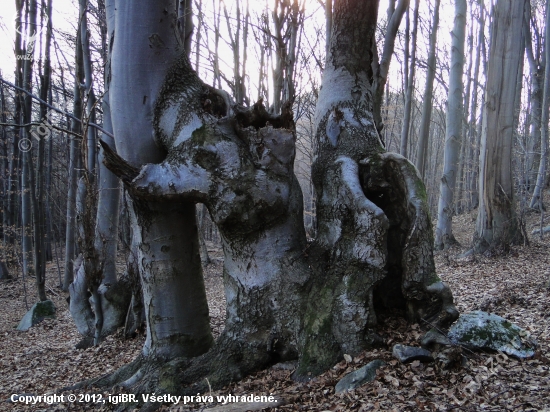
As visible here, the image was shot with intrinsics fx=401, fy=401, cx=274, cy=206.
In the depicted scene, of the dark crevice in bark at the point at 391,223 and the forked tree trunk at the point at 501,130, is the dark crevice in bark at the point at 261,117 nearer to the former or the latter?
the dark crevice in bark at the point at 391,223

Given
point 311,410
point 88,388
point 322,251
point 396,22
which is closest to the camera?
point 311,410

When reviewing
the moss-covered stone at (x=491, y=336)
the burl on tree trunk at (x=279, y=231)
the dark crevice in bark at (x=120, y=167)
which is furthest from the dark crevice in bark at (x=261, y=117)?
the moss-covered stone at (x=491, y=336)

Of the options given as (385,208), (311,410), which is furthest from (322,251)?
(311,410)

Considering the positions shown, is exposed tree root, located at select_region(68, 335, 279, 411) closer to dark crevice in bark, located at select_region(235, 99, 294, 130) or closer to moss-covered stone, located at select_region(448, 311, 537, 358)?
moss-covered stone, located at select_region(448, 311, 537, 358)

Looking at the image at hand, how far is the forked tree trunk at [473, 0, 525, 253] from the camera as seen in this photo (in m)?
8.23

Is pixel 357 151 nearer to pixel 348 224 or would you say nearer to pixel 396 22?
pixel 348 224

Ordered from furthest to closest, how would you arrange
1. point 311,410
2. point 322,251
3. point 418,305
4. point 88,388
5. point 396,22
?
point 396,22, point 88,388, point 322,251, point 418,305, point 311,410

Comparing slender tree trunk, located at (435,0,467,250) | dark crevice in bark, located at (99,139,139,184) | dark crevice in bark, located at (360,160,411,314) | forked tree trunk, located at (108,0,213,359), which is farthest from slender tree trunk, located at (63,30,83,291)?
slender tree trunk, located at (435,0,467,250)

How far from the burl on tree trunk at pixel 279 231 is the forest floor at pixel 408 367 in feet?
0.81

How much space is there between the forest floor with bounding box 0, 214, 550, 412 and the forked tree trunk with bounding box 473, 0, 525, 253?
514mm

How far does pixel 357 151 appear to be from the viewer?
12.6 ft

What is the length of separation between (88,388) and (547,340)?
4.44 metres

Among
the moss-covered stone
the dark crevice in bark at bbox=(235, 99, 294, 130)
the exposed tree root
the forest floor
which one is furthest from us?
the dark crevice in bark at bbox=(235, 99, 294, 130)

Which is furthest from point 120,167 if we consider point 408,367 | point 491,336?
point 491,336
